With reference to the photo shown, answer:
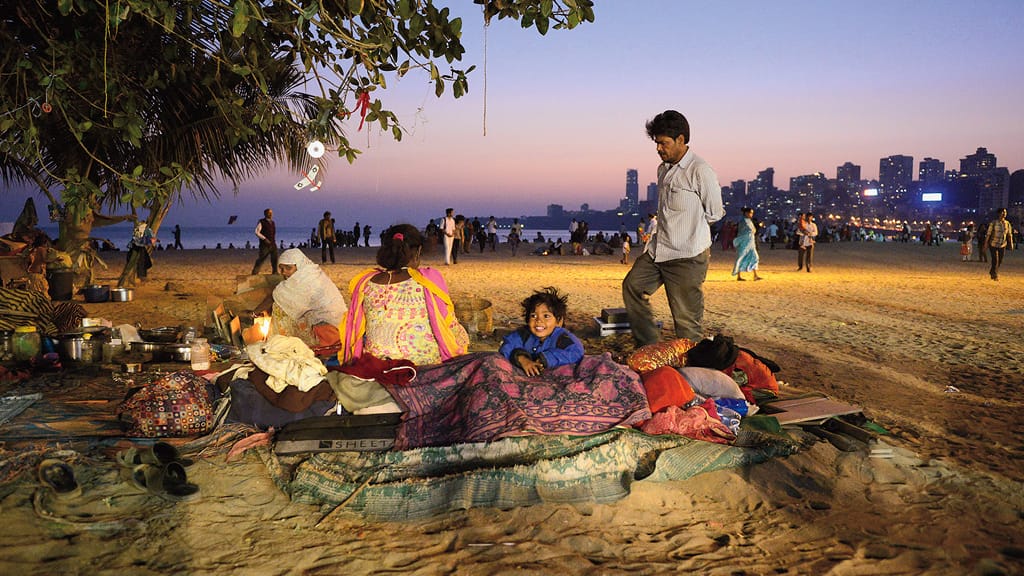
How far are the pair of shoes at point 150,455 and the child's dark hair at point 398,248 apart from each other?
1770mm

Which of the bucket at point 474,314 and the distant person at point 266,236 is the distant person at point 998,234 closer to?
the bucket at point 474,314

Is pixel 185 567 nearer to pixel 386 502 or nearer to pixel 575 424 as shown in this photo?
pixel 386 502

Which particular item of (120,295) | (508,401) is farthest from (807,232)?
(508,401)

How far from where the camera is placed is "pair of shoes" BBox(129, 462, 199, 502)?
361cm

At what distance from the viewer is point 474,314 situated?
28.2 feet

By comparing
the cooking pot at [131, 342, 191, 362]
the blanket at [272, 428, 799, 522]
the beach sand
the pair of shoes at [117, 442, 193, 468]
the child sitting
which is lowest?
the beach sand

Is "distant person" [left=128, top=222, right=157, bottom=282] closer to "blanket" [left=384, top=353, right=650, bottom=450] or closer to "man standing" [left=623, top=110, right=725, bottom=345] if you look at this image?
"man standing" [left=623, top=110, right=725, bottom=345]

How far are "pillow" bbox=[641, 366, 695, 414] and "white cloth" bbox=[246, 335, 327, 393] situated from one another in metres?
2.07

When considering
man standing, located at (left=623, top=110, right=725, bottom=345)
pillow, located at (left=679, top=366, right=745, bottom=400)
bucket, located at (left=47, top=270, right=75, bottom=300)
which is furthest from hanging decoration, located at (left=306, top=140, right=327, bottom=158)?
bucket, located at (left=47, top=270, right=75, bottom=300)

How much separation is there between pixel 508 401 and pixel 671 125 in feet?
10.6

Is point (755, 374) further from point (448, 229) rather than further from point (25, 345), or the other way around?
point (448, 229)

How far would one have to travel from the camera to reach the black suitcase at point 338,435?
418 centimetres

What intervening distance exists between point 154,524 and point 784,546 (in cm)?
290

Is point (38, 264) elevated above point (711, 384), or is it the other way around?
point (38, 264)
